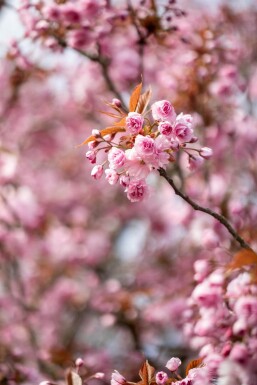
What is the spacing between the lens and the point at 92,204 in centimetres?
627

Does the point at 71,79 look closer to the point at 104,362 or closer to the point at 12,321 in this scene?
the point at 12,321

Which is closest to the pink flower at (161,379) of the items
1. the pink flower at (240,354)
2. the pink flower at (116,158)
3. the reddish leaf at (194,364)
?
the reddish leaf at (194,364)

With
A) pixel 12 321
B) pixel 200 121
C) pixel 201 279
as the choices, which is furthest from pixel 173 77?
pixel 12 321

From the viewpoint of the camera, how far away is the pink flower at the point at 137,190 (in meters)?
1.58

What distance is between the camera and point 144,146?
1471 millimetres

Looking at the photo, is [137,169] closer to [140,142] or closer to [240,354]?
[140,142]

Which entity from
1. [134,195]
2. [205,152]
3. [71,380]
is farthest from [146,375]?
[205,152]

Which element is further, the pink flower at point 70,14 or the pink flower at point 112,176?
the pink flower at point 70,14

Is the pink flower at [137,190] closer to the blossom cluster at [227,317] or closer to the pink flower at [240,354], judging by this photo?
the blossom cluster at [227,317]

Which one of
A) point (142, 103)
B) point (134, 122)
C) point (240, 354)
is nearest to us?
point (240, 354)

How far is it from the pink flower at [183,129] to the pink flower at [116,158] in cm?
18

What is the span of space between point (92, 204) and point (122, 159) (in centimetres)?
476

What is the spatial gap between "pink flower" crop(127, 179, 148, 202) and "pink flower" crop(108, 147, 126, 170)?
0.08 m

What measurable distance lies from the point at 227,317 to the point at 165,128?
669mm
